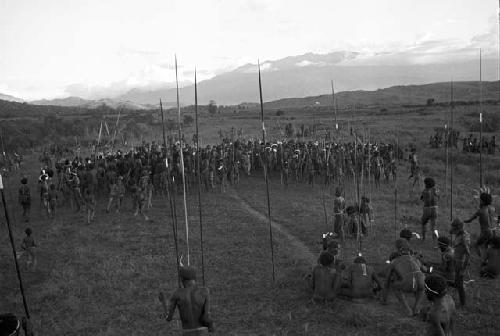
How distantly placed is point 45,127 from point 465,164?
146 ft

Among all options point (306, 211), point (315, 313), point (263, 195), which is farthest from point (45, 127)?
point (315, 313)

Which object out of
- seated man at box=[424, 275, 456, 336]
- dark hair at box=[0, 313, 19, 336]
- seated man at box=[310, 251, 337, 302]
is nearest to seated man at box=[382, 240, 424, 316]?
seated man at box=[310, 251, 337, 302]

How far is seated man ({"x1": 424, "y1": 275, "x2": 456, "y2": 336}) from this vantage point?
6.05 metres

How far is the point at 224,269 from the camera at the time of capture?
1216 centimetres

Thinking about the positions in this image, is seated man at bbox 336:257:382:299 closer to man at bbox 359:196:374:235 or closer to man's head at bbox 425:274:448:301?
man's head at bbox 425:274:448:301

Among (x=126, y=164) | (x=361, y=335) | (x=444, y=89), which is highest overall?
(x=444, y=89)

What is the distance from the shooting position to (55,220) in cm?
1873

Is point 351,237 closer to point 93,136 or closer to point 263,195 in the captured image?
point 263,195

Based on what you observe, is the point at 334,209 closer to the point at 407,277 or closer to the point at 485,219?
the point at 485,219

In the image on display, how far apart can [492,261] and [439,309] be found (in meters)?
5.55

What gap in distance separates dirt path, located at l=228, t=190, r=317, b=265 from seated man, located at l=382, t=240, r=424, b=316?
3686mm

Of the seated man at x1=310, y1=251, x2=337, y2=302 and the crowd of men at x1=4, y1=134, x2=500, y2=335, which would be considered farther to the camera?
the seated man at x1=310, y1=251, x2=337, y2=302

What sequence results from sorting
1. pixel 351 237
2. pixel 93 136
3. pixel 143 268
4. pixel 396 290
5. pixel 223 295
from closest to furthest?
1. pixel 396 290
2. pixel 223 295
3. pixel 143 268
4. pixel 351 237
5. pixel 93 136

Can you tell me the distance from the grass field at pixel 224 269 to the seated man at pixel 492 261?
223mm
